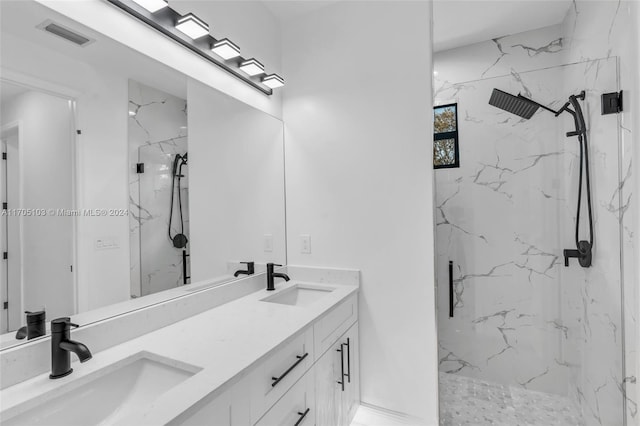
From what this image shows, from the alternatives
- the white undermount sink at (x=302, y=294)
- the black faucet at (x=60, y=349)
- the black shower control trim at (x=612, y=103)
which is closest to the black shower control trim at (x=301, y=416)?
the white undermount sink at (x=302, y=294)

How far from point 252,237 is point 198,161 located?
59 centimetres

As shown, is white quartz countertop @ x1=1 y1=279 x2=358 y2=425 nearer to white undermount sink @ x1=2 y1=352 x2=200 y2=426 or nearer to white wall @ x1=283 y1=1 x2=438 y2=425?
white undermount sink @ x1=2 y1=352 x2=200 y2=426

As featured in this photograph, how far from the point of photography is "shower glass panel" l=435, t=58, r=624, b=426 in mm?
1508

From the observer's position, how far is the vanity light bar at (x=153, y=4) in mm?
1199

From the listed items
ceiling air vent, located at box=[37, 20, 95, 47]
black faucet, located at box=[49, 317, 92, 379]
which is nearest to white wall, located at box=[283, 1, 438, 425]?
ceiling air vent, located at box=[37, 20, 95, 47]

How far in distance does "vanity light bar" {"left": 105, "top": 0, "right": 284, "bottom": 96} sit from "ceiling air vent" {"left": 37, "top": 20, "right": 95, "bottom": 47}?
19 centimetres

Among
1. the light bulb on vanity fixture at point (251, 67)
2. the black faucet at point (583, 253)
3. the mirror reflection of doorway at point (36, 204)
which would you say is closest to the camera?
the mirror reflection of doorway at point (36, 204)

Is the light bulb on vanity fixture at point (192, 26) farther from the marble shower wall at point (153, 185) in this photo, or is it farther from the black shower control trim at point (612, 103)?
the black shower control trim at point (612, 103)

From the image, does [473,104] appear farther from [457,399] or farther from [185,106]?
[457,399]

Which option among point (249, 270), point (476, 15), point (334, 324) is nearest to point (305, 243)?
point (249, 270)

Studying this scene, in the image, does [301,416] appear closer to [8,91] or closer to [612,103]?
[8,91]

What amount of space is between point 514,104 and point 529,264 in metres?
1.00

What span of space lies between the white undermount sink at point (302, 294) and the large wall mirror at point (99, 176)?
36cm

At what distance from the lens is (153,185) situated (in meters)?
1.30
